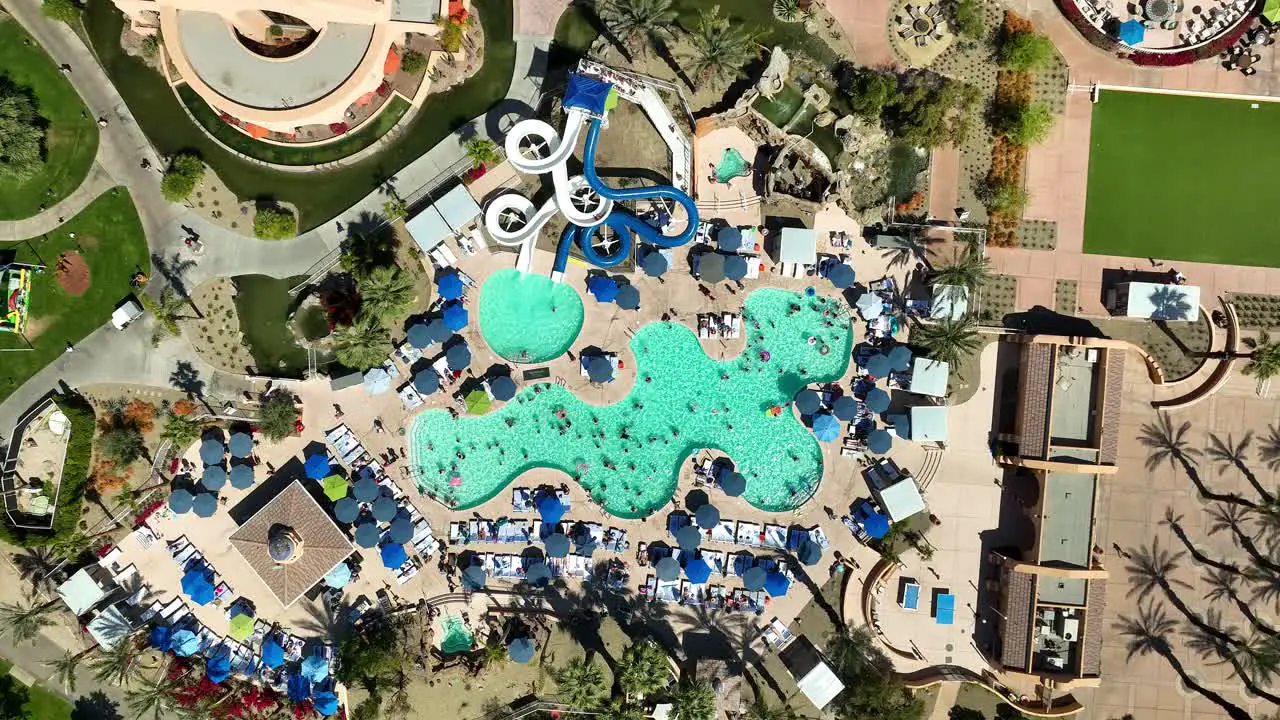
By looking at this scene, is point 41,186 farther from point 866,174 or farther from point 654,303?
point 866,174

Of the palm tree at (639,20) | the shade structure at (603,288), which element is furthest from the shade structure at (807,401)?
the palm tree at (639,20)

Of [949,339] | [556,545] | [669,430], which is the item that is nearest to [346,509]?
[556,545]

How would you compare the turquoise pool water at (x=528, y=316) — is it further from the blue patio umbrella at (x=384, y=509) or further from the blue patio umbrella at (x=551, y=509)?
the blue patio umbrella at (x=384, y=509)

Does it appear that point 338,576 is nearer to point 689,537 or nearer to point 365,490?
point 365,490

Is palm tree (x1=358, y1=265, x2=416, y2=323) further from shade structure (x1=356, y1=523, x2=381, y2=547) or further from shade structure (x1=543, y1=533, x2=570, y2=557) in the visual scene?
shade structure (x1=543, y1=533, x2=570, y2=557)

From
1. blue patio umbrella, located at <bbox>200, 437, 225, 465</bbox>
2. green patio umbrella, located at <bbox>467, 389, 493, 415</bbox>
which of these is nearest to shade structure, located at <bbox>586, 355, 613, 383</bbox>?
green patio umbrella, located at <bbox>467, 389, 493, 415</bbox>

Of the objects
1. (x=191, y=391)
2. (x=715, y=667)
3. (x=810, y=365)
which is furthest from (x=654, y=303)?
(x=191, y=391)

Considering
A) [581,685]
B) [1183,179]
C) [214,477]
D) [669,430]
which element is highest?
[1183,179]
